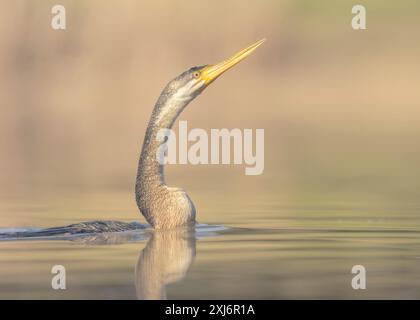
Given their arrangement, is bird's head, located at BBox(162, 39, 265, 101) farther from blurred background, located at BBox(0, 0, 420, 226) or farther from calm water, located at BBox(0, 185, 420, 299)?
blurred background, located at BBox(0, 0, 420, 226)

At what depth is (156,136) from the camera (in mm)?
13422

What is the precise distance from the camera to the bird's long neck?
Answer: 13312mm

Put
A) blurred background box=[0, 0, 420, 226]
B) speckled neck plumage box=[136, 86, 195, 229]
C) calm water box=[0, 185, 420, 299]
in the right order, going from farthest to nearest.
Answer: blurred background box=[0, 0, 420, 226] < speckled neck plumage box=[136, 86, 195, 229] < calm water box=[0, 185, 420, 299]

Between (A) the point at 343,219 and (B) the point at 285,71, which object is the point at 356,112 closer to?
(B) the point at 285,71

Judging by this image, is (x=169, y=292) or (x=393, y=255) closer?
(x=169, y=292)

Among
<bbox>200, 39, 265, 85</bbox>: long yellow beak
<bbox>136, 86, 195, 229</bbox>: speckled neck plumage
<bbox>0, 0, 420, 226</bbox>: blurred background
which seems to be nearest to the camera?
<bbox>136, 86, 195, 229</bbox>: speckled neck plumage

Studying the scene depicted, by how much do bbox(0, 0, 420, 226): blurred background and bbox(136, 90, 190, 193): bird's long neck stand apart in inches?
271

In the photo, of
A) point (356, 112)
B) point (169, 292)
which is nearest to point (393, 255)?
point (169, 292)

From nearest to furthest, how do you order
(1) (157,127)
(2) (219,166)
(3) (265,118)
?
(1) (157,127)
(2) (219,166)
(3) (265,118)

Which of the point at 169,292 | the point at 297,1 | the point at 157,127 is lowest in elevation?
the point at 169,292

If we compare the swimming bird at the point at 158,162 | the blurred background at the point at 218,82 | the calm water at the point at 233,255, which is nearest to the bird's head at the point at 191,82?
the swimming bird at the point at 158,162

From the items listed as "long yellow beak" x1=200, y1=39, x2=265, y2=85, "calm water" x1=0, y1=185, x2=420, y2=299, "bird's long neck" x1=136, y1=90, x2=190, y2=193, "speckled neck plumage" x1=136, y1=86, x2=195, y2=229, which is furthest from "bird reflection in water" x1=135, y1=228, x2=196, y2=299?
"long yellow beak" x1=200, y1=39, x2=265, y2=85

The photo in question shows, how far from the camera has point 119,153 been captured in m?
24.5

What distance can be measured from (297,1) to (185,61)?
9078 millimetres
